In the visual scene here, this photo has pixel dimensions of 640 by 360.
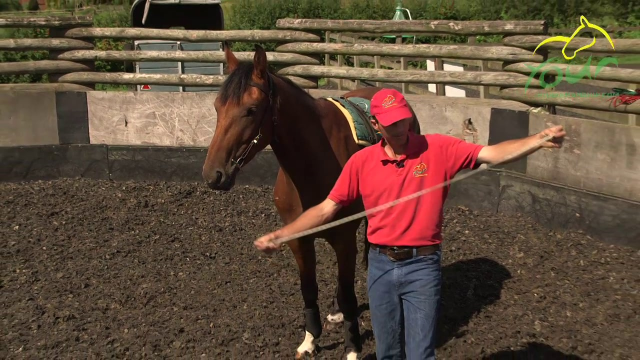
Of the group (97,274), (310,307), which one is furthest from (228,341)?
(97,274)

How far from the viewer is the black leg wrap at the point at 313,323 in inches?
219

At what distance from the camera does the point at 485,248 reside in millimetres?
7531

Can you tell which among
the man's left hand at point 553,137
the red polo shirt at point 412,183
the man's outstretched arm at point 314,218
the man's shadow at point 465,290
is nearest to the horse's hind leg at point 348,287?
the man's shadow at point 465,290

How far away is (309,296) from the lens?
18.4ft

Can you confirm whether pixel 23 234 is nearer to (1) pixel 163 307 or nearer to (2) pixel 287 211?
(1) pixel 163 307

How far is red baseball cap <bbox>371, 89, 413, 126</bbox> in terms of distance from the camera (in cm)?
379

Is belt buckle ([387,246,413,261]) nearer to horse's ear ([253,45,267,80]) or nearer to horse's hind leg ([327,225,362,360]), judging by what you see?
horse's hind leg ([327,225,362,360])

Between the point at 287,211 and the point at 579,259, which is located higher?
the point at 287,211

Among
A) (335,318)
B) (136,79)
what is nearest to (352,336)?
(335,318)

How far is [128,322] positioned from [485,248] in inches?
144

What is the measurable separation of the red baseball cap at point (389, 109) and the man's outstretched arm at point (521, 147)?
50 centimetres

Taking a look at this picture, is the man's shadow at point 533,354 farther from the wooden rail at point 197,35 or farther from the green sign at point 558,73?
the wooden rail at point 197,35

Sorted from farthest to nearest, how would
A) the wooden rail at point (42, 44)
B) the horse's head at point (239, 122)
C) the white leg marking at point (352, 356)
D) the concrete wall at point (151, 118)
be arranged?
1. the wooden rail at point (42, 44)
2. the concrete wall at point (151, 118)
3. the white leg marking at point (352, 356)
4. the horse's head at point (239, 122)

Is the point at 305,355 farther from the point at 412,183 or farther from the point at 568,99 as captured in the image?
the point at 568,99
